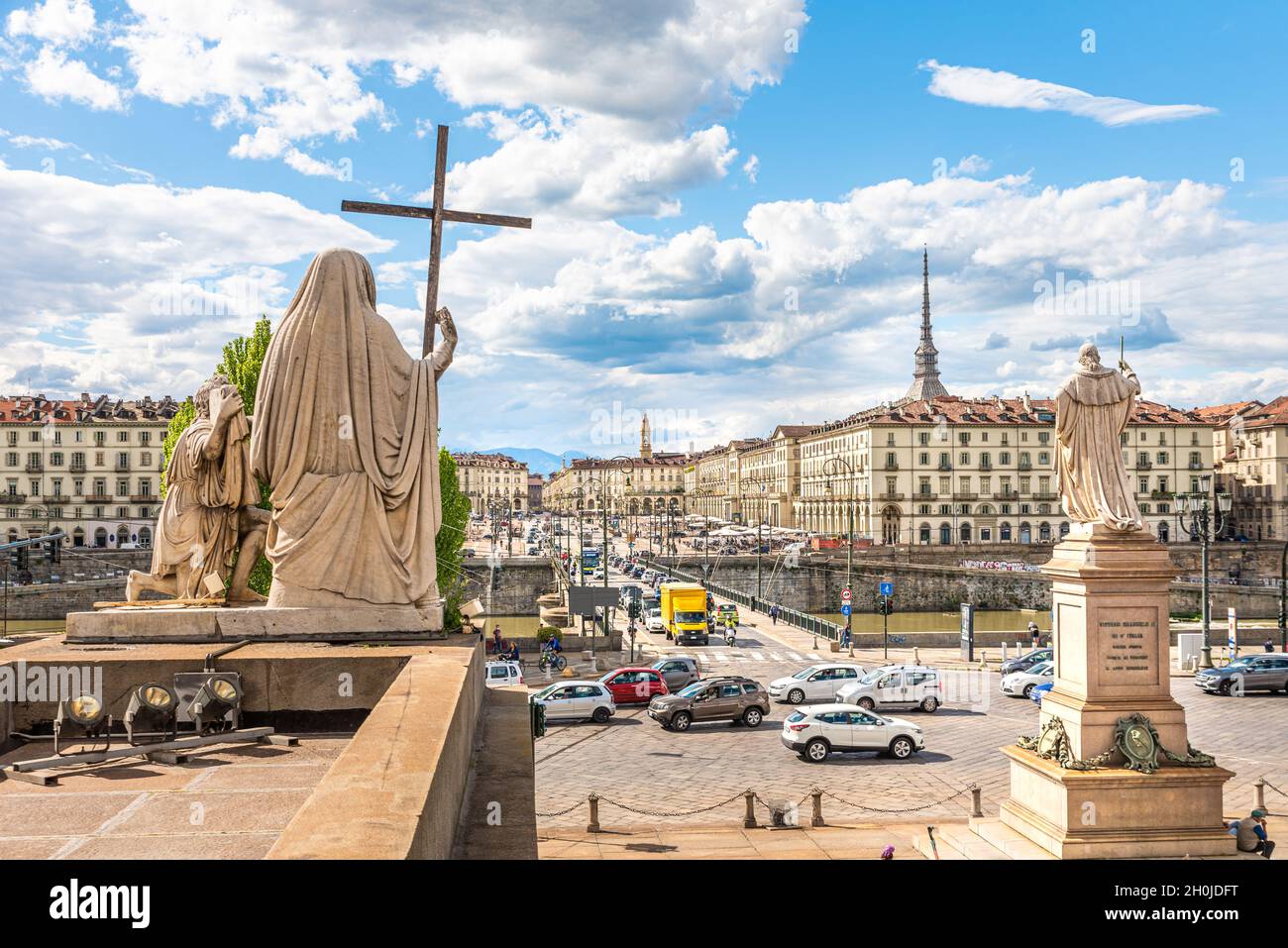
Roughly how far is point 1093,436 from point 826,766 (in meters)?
11.3

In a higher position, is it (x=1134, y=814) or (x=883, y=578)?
(x=1134, y=814)

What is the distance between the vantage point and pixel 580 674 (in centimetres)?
3547

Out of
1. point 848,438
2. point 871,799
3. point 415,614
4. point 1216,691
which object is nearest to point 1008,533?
point 848,438

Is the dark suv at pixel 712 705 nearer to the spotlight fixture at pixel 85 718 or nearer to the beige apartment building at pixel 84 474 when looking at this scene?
the spotlight fixture at pixel 85 718

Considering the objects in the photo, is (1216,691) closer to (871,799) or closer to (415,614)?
(871,799)

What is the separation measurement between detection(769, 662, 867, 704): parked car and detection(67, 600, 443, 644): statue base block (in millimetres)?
24207

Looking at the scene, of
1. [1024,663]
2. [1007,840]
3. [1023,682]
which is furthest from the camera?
[1024,663]

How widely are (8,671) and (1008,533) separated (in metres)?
112

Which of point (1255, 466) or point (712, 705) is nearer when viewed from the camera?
point (712, 705)

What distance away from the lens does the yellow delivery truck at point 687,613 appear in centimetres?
4669

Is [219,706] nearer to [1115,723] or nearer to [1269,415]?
[1115,723]

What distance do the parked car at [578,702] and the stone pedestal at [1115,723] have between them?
1586 centimetres

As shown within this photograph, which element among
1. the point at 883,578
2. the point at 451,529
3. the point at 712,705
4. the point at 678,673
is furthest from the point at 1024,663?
the point at 883,578

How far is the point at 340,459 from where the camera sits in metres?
8.02
